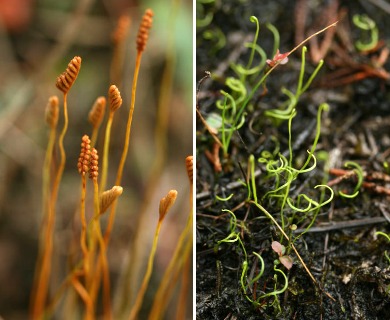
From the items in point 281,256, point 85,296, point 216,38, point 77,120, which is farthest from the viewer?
point 77,120

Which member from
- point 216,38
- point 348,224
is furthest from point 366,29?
point 348,224

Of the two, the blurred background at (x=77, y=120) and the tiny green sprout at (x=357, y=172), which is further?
the blurred background at (x=77, y=120)

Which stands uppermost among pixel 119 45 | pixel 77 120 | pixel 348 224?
pixel 119 45

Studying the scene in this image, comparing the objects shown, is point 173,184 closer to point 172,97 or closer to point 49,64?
point 172,97

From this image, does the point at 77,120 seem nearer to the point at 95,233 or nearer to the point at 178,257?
the point at 95,233

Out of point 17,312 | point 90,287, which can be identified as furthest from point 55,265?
point 90,287

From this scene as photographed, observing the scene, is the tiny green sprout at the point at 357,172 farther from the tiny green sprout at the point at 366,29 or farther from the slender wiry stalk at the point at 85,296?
the slender wiry stalk at the point at 85,296

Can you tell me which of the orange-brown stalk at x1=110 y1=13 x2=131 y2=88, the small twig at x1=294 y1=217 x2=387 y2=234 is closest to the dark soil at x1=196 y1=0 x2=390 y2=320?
the small twig at x1=294 y1=217 x2=387 y2=234

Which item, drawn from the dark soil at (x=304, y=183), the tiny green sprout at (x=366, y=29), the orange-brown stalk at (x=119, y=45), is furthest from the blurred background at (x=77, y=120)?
the tiny green sprout at (x=366, y=29)
